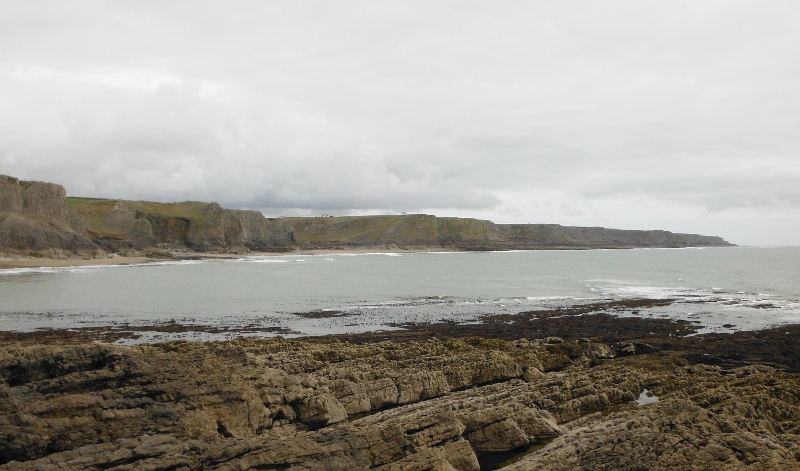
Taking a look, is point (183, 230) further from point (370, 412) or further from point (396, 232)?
point (370, 412)

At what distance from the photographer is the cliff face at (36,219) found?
2773 inches

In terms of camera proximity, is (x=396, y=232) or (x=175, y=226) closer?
(x=175, y=226)

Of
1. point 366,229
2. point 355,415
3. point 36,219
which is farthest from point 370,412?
point 366,229

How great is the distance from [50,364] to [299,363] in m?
4.48

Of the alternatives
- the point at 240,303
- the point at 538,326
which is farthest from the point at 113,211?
the point at 538,326

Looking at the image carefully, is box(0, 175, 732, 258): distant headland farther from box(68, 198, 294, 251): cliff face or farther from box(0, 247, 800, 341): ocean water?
box(0, 247, 800, 341): ocean water

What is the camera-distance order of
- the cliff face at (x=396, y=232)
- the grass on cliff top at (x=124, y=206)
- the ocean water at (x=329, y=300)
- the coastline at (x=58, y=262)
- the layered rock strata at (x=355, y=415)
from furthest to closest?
the cliff face at (x=396, y=232), the grass on cliff top at (x=124, y=206), the coastline at (x=58, y=262), the ocean water at (x=329, y=300), the layered rock strata at (x=355, y=415)

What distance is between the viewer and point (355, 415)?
10.3 metres

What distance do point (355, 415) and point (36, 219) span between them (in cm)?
8321

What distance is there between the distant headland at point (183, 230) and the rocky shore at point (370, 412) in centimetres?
7633

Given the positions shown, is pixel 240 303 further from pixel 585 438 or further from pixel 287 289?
pixel 585 438

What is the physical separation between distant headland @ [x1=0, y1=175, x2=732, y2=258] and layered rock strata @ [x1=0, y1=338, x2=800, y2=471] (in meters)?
76.7

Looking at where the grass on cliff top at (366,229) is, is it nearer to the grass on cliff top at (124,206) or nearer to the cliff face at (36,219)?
the grass on cliff top at (124,206)

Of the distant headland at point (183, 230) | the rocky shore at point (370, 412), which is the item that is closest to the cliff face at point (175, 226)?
the distant headland at point (183, 230)
